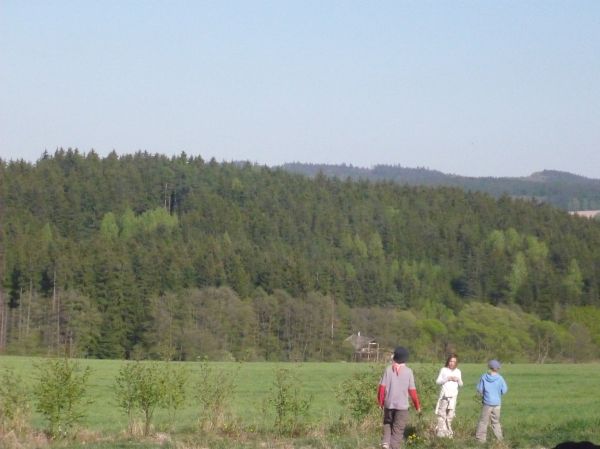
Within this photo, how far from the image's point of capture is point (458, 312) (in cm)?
10175

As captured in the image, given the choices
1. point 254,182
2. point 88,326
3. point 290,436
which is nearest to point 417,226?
point 254,182

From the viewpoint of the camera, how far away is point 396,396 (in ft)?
50.7

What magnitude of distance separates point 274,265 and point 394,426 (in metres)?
78.8

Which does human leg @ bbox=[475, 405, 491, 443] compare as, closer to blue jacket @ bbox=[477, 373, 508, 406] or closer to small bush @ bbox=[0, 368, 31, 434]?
blue jacket @ bbox=[477, 373, 508, 406]

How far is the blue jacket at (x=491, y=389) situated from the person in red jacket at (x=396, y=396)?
2.63 meters

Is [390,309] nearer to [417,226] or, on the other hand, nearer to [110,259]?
[110,259]

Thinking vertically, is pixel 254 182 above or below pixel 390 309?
above

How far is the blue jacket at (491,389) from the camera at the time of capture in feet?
58.4

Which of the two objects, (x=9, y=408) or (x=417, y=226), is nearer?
(x=9, y=408)

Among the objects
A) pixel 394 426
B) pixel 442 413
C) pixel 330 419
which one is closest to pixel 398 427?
pixel 394 426

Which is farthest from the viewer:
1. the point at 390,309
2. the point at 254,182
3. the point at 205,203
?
the point at 254,182

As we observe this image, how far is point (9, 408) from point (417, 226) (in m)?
117

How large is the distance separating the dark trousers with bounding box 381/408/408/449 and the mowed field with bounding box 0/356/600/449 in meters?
1.09

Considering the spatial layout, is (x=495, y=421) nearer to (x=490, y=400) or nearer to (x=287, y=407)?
(x=490, y=400)
